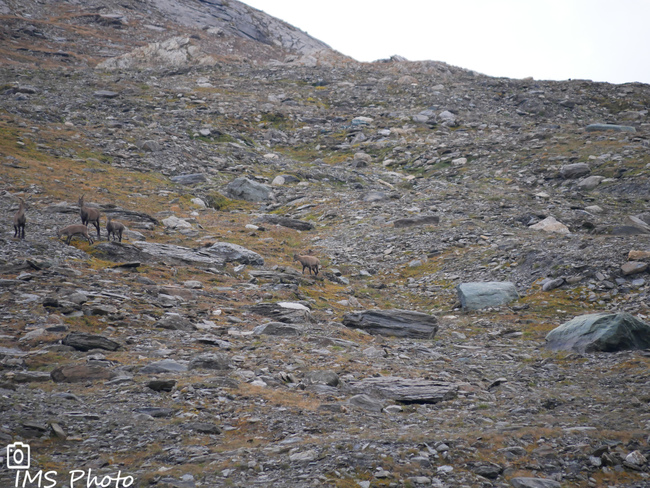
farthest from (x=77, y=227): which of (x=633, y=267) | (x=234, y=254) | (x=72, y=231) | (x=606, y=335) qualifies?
(x=633, y=267)

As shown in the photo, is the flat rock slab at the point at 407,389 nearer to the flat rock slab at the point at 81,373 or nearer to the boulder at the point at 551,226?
the flat rock slab at the point at 81,373

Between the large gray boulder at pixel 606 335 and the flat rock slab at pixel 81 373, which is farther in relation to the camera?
the large gray boulder at pixel 606 335

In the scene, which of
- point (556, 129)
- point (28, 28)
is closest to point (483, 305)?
point (556, 129)

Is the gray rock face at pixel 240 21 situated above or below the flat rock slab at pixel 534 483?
above

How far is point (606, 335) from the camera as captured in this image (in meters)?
10.3

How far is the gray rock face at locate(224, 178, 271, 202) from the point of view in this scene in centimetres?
2711

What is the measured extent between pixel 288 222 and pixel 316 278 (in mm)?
7252

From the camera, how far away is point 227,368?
9.15 meters

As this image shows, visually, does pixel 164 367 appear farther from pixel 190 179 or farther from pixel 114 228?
pixel 190 179

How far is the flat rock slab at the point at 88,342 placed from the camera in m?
9.19

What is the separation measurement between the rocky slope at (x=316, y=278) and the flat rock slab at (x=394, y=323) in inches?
15.7

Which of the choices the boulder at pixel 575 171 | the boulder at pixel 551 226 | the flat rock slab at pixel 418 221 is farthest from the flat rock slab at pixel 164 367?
the boulder at pixel 575 171

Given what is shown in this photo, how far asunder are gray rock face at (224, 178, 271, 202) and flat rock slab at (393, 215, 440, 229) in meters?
8.97

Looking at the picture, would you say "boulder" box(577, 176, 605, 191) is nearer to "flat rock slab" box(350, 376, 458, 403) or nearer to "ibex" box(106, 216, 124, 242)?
"flat rock slab" box(350, 376, 458, 403)
